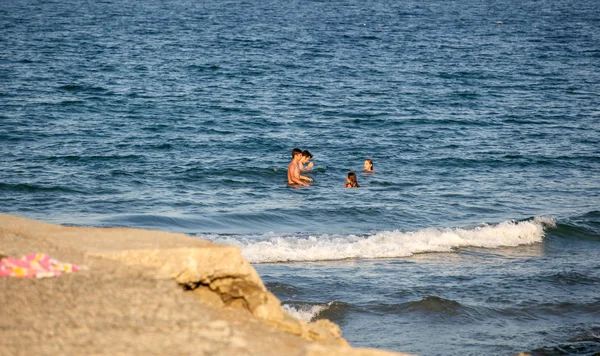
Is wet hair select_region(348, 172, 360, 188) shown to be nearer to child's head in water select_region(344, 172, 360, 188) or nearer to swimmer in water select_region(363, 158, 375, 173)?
child's head in water select_region(344, 172, 360, 188)

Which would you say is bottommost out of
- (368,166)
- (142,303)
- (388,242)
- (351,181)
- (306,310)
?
(306,310)

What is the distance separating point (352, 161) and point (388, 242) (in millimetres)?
7223

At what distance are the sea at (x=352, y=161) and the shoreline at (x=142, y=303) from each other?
132 inches

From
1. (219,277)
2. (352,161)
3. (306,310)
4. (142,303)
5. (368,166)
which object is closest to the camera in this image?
(142,303)

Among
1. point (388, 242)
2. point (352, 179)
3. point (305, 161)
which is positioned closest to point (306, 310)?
point (388, 242)

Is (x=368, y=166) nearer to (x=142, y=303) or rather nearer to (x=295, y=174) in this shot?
(x=295, y=174)

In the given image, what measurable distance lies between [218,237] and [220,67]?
20752mm

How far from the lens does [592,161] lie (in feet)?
70.3

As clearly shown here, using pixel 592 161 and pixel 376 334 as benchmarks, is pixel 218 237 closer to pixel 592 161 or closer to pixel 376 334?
pixel 376 334

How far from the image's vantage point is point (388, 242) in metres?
14.1

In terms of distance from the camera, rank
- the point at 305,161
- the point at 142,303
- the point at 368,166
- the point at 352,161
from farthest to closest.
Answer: the point at 352,161 < the point at 368,166 < the point at 305,161 < the point at 142,303

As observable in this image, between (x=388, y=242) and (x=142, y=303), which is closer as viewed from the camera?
(x=142, y=303)

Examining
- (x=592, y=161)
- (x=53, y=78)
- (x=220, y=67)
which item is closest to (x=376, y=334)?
(x=592, y=161)

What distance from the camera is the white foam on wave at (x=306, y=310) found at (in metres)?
9.77
